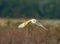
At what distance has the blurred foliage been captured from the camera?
4025cm

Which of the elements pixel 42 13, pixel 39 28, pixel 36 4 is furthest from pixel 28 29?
pixel 36 4

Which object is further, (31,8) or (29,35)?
(31,8)

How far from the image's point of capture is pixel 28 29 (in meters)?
8.53

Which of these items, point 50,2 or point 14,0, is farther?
point 14,0

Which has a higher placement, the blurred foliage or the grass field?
the grass field

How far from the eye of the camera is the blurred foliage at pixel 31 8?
40.2m

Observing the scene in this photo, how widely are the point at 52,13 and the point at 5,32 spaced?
109ft

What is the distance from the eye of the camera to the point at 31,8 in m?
43.1

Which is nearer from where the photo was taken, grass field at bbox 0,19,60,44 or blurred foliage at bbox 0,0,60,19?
grass field at bbox 0,19,60,44

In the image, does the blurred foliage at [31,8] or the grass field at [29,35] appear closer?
the grass field at [29,35]

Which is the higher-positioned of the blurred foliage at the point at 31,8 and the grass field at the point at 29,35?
the grass field at the point at 29,35

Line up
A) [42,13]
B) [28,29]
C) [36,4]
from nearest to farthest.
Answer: [28,29]
[42,13]
[36,4]

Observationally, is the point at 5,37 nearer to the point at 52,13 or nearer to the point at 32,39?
the point at 32,39

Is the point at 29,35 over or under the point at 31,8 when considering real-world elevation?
over
